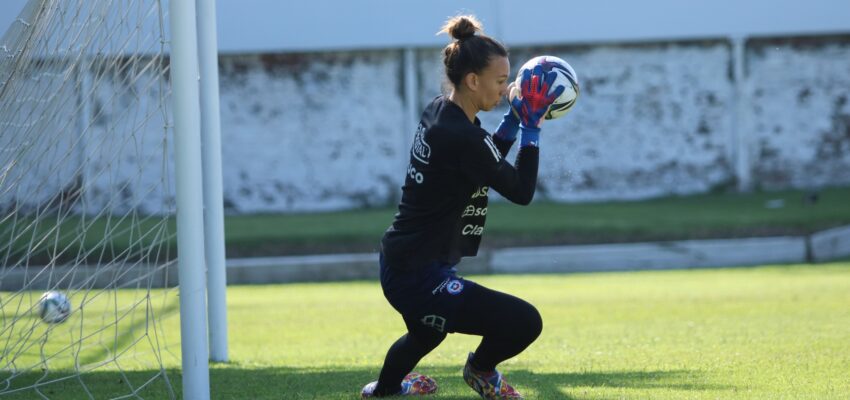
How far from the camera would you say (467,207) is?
16.5 ft

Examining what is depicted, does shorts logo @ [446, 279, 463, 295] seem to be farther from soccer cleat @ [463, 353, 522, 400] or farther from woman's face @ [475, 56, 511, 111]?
woman's face @ [475, 56, 511, 111]

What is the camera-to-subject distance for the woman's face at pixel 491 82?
497cm

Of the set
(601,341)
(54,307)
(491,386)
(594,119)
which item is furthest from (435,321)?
(594,119)

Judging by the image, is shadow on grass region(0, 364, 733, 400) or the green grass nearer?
shadow on grass region(0, 364, 733, 400)

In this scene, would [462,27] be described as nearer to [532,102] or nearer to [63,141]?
[532,102]

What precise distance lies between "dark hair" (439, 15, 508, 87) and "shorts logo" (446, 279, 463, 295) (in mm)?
856

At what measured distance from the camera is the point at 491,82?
4.99 meters

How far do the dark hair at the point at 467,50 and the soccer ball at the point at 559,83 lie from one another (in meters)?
0.21

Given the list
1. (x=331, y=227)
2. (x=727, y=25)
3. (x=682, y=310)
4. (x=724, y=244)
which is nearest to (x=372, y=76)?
(x=331, y=227)

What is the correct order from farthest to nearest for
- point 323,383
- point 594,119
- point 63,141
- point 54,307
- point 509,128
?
point 594,119, point 54,307, point 63,141, point 323,383, point 509,128

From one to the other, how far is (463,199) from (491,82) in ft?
1.71

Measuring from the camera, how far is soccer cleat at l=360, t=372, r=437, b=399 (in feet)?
17.8

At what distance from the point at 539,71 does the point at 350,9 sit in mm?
16900

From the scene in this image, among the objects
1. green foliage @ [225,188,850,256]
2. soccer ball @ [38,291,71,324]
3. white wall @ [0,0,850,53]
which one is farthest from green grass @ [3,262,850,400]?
white wall @ [0,0,850,53]
